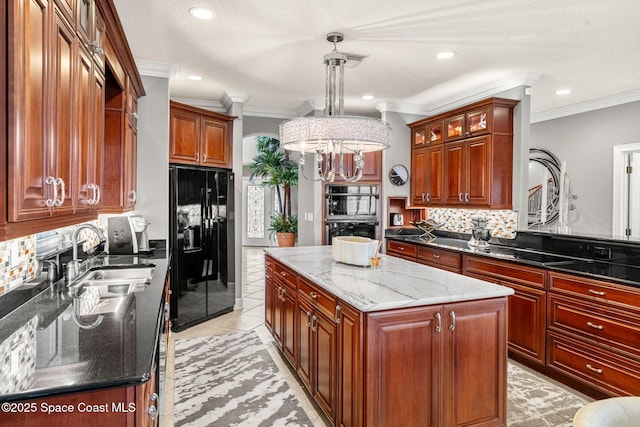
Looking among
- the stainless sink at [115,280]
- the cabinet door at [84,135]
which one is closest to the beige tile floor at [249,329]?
the stainless sink at [115,280]

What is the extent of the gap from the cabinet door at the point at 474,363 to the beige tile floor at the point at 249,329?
0.82 meters

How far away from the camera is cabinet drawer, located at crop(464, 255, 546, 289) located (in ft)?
10.6

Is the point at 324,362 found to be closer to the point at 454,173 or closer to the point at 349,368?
the point at 349,368

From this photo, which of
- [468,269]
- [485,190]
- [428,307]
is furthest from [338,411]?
[485,190]

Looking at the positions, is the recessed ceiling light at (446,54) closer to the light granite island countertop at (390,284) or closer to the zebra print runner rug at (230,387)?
the light granite island countertop at (390,284)

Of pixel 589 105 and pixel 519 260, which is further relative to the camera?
pixel 589 105

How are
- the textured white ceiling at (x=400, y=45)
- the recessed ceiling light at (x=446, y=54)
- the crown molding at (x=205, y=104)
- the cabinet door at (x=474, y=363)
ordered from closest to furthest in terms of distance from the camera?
the cabinet door at (x=474, y=363) → the textured white ceiling at (x=400, y=45) → the recessed ceiling light at (x=446, y=54) → the crown molding at (x=205, y=104)

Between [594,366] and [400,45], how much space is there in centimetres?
288

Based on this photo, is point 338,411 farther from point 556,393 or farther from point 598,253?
point 598,253

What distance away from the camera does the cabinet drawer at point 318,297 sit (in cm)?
227

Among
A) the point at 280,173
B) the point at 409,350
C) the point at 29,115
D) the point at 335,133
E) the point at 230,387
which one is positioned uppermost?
the point at 280,173

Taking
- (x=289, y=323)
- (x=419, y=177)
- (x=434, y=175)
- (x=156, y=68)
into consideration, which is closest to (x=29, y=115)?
(x=289, y=323)

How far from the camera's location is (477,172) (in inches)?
175

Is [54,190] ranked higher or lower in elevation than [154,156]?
lower
